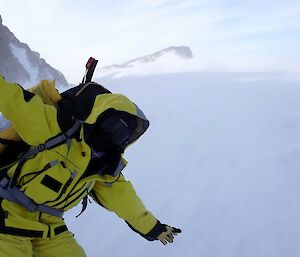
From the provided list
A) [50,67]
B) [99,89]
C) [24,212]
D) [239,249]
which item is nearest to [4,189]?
[24,212]

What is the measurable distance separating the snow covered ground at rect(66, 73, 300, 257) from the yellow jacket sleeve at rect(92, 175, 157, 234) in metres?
3.20

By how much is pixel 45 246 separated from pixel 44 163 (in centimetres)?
77

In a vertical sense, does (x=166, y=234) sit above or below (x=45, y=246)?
below

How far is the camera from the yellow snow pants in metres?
2.91

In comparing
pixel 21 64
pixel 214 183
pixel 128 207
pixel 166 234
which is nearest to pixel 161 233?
pixel 166 234

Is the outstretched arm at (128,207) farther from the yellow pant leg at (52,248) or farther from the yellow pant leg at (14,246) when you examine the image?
the yellow pant leg at (14,246)

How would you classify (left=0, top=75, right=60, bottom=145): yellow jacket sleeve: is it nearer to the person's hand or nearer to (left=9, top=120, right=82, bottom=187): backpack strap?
(left=9, top=120, right=82, bottom=187): backpack strap

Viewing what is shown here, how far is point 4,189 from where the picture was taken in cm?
287

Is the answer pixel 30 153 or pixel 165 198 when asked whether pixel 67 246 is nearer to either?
pixel 30 153

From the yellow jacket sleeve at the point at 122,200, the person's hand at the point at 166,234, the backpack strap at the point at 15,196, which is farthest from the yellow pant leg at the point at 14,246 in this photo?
the person's hand at the point at 166,234

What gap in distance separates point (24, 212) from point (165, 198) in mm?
5451

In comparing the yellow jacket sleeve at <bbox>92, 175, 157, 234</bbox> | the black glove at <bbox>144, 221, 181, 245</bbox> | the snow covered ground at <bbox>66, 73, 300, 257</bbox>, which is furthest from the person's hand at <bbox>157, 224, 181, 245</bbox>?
the snow covered ground at <bbox>66, 73, 300, 257</bbox>

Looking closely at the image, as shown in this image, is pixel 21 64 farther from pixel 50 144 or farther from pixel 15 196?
pixel 50 144

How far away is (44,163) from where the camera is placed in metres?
2.75
